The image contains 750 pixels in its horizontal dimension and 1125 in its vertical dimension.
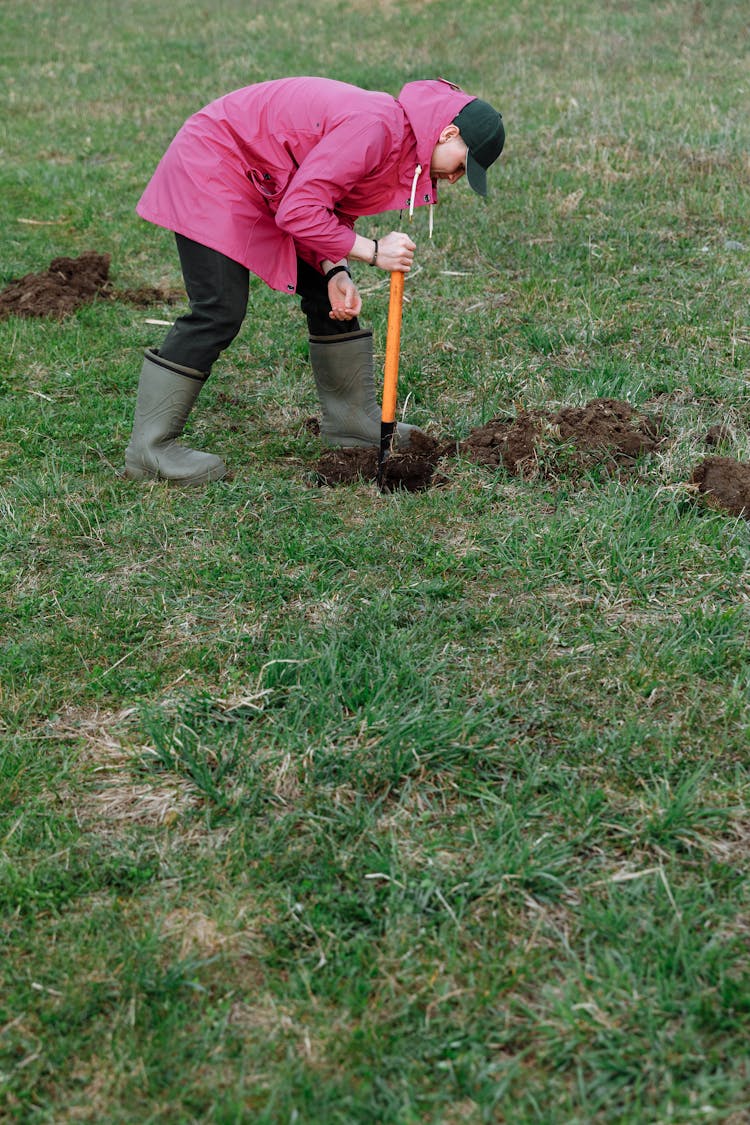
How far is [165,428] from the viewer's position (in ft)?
14.3

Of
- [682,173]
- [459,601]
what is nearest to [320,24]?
[682,173]

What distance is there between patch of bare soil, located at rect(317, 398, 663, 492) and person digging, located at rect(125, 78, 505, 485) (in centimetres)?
63

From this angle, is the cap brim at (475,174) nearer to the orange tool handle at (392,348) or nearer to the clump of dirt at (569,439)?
the orange tool handle at (392,348)

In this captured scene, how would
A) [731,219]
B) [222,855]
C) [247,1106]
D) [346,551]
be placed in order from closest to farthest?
1. [247,1106]
2. [222,855]
3. [346,551]
4. [731,219]

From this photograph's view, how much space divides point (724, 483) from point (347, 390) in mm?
1721

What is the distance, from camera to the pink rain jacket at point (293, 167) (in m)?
3.75

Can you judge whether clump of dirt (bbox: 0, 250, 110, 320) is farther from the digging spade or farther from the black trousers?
the digging spade

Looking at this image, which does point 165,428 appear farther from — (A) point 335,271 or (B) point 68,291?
(B) point 68,291

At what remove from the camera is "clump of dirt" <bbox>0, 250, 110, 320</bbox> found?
247 inches

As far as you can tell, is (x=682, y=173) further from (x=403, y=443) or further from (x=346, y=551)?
(x=346, y=551)

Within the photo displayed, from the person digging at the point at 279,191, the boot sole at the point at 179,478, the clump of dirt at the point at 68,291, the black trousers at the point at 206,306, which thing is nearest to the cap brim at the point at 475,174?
the person digging at the point at 279,191

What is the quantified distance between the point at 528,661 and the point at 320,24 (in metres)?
14.4

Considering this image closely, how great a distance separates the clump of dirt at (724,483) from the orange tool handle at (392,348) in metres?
1.25

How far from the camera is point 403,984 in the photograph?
2.34 metres
